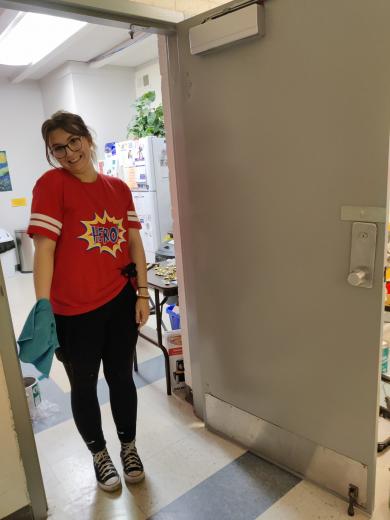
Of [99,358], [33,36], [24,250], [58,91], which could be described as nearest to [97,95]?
[58,91]

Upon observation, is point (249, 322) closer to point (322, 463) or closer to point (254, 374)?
point (254, 374)

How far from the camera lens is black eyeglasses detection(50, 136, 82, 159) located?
1.41 m

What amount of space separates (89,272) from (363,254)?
3.05 feet

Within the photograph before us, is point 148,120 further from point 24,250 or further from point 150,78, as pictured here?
point 24,250

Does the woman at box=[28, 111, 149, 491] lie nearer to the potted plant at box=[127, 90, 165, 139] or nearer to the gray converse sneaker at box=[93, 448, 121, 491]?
the gray converse sneaker at box=[93, 448, 121, 491]

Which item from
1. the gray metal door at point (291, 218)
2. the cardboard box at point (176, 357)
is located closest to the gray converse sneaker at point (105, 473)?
the gray metal door at point (291, 218)

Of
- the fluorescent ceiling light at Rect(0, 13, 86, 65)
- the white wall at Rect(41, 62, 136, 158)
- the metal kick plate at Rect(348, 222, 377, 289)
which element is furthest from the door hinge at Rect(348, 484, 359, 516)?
the white wall at Rect(41, 62, 136, 158)

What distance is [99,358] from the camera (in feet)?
5.13

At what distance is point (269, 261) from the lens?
1543 mm

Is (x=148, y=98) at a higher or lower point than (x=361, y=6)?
higher

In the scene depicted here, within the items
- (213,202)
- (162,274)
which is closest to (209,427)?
(162,274)

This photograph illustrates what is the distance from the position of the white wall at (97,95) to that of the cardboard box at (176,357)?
11.8 feet

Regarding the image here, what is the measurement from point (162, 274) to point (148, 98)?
3.21 m

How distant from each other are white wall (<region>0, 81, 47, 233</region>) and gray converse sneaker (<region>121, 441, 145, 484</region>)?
476 centimetres
